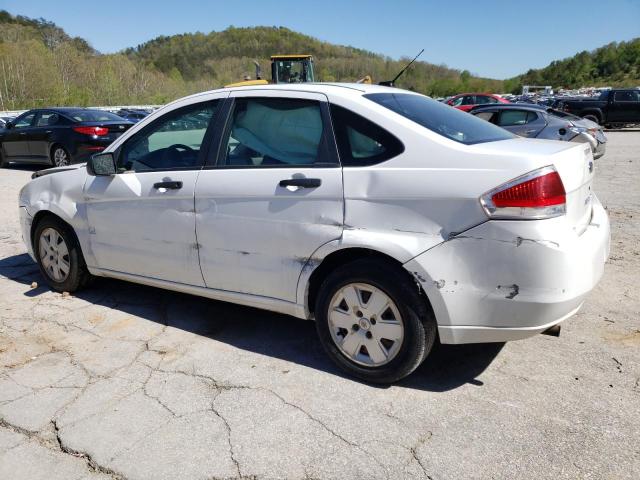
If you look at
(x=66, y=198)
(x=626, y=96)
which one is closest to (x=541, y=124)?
(x=66, y=198)

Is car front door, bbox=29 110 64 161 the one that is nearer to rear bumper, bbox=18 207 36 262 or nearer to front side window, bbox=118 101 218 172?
rear bumper, bbox=18 207 36 262

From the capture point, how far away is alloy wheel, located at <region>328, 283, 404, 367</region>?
10.1 feet

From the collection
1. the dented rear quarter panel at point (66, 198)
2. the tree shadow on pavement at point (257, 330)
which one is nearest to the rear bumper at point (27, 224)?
the dented rear quarter panel at point (66, 198)

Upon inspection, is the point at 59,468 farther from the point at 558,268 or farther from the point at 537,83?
the point at 537,83

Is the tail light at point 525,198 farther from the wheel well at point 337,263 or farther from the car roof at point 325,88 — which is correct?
the car roof at point 325,88

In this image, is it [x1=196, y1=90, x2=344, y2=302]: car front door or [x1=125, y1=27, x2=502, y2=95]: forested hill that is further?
[x1=125, y1=27, x2=502, y2=95]: forested hill

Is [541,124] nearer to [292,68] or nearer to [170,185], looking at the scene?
[292,68]

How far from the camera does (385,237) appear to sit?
300cm

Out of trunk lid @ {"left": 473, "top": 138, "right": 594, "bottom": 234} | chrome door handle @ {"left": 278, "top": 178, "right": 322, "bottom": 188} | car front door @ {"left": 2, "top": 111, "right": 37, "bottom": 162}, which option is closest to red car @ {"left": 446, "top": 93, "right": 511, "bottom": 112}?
car front door @ {"left": 2, "top": 111, "right": 37, "bottom": 162}

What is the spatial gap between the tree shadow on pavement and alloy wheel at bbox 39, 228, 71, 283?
0.76 feet

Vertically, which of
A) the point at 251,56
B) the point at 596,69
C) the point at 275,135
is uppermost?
the point at 251,56

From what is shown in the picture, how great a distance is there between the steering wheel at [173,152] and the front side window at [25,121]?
11.7 m

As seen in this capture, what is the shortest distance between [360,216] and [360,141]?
1.47 ft

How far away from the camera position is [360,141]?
125 inches
